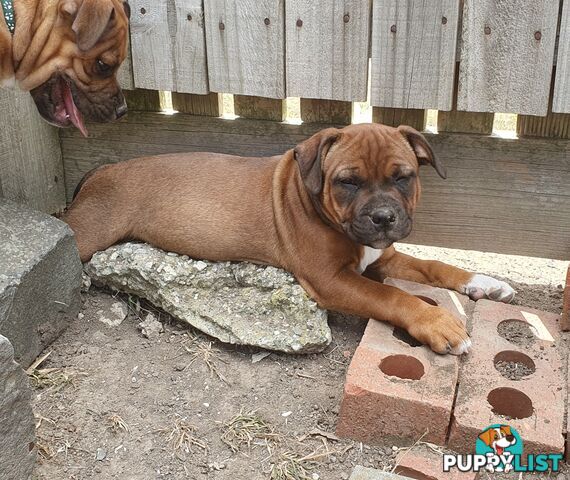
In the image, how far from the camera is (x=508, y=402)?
346cm

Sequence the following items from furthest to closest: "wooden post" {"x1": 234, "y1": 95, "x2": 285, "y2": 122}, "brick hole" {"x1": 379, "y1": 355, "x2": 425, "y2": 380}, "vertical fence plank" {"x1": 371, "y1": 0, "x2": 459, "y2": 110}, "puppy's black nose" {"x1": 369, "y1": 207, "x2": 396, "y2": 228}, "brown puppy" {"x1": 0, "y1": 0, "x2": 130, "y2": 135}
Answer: "wooden post" {"x1": 234, "y1": 95, "x2": 285, "y2": 122}, "vertical fence plank" {"x1": 371, "y1": 0, "x2": 459, "y2": 110}, "brown puppy" {"x1": 0, "y1": 0, "x2": 130, "y2": 135}, "puppy's black nose" {"x1": 369, "y1": 207, "x2": 396, "y2": 228}, "brick hole" {"x1": 379, "y1": 355, "x2": 425, "y2": 380}

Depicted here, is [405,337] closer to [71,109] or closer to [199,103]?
[199,103]

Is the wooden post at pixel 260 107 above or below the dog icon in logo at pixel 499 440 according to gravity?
above

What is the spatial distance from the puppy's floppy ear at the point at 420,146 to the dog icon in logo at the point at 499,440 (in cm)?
145

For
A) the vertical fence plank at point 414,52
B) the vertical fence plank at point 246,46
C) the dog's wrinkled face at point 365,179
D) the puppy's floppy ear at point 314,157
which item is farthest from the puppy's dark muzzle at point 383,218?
the vertical fence plank at point 246,46

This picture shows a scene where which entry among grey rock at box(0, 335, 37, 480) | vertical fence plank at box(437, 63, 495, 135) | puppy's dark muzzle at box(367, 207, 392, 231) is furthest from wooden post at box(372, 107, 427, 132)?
grey rock at box(0, 335, 37, 480)

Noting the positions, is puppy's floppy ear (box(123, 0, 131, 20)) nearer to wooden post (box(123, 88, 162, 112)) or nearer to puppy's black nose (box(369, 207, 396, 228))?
wooden post (box(123, 88, 162, 112))

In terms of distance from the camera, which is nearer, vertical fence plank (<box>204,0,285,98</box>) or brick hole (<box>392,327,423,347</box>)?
brick hole (<box>392,327,423,347</box>)

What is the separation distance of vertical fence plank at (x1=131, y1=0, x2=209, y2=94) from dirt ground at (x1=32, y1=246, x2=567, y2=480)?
4.60ft

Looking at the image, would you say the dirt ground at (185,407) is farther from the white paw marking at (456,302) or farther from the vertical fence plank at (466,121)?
the vertical fence plank at (466,121)

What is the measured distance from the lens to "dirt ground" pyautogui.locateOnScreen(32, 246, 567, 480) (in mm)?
3330

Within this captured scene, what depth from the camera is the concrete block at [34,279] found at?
3.68m

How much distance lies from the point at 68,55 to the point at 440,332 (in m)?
2.49

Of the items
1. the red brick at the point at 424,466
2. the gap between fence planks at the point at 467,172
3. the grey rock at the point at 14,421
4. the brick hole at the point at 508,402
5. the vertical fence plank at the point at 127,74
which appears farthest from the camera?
the vertical fence plank at the point at 127,74
